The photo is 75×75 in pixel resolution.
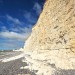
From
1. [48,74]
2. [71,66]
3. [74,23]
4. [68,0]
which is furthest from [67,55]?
[68,0]

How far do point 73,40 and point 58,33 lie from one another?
613 cm

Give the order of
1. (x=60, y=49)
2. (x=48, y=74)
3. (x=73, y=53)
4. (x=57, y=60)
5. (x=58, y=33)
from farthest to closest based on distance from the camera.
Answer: (x=58, y=33)
(x=60, y=49)
(x=57, y=60)
(x=73, y=53)
(x=48, y=74)

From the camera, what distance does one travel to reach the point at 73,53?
91.3 feet

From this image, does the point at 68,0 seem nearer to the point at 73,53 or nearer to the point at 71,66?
the point at 73,53

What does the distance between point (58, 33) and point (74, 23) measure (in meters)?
5.18

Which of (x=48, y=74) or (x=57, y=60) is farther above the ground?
(x=57, y=60)

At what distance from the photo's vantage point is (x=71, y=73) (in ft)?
72.7

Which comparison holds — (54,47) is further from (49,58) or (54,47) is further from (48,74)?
(48,74)

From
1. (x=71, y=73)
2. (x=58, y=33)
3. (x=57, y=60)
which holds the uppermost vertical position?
(x=58, y=33)

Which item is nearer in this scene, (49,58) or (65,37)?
(65,37)

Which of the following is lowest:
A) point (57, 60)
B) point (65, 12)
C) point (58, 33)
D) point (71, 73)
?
point (71, 73)

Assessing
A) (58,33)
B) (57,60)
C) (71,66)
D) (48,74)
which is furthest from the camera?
(58,33)

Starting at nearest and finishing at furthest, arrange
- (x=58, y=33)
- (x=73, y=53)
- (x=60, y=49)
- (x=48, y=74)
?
(x=48, y=74), (x=73, y=53), (x=60, y=49), (x=58, y=33)

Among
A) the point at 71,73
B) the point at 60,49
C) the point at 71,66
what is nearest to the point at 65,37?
the point at 60,49
